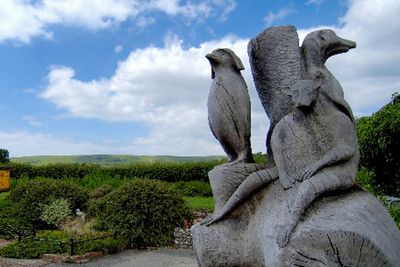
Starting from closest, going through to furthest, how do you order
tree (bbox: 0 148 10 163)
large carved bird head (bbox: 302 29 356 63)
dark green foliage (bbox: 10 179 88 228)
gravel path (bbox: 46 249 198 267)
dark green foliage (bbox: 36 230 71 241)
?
large carved bird head (bbox: 302 29 356 63) < gravel path (bbox: 46 249 198 267) < dark green foliage (bbox: 36 230 71 241) < dark green foliage (bbox: 10 179 88 228) < tree (bbox: 0 148 10 163)

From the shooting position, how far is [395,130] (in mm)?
14023

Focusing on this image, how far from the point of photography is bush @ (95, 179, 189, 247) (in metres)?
15.1

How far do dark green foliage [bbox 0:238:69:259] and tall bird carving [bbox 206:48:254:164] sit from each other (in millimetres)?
9842

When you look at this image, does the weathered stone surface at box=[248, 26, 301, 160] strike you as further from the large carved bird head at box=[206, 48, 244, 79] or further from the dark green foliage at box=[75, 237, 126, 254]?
the dark green foliage at box=[75, 237, 126, 254]

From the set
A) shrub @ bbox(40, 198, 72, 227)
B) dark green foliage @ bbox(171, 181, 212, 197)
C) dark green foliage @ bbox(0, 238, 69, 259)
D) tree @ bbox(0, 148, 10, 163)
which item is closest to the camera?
dark green foliage @ bbox(0, 238, 69, 259)

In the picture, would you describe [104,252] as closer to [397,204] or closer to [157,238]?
[157,238]

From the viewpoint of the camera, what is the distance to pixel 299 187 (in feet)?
13.1

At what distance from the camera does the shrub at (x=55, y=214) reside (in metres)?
17.9

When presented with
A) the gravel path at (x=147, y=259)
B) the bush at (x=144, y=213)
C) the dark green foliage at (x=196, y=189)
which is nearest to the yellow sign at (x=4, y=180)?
the bush at (x=144, y=213)

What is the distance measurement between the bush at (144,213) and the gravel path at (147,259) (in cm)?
60

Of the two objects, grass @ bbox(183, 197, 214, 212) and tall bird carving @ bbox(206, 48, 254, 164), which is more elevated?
tall bird carving @ bbox(206, 48, 254, 164)

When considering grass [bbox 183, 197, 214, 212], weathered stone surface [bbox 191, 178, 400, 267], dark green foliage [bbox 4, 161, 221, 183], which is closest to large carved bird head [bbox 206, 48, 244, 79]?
weathered stone surface [bbox 191, 178, 400, 267]

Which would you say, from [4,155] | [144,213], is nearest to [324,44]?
[144,213]

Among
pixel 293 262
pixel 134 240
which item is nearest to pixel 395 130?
pixel 134 240
